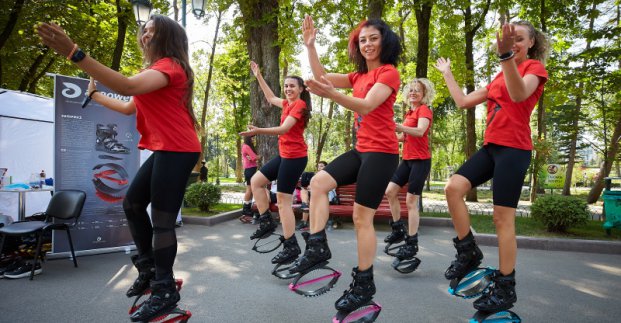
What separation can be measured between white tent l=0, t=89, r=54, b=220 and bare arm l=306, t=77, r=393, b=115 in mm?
6826

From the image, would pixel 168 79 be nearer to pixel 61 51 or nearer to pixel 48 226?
pixel 61 51

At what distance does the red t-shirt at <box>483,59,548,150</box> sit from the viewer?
2.96 meters

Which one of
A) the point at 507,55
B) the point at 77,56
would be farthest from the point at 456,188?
the point at 77,56

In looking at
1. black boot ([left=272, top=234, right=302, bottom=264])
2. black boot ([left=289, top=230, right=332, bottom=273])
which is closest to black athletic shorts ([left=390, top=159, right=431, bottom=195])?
black boot ([left=272, top=234, right=302, bottom=264])

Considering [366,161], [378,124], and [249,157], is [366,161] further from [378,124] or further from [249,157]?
[249,157]

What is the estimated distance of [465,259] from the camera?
10.7 feet

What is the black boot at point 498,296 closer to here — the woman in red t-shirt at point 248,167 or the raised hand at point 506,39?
the raised hand at point 506,39

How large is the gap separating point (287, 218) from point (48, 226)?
10.6 ft

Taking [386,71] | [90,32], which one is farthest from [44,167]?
[386,71]

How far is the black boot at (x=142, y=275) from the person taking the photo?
292 cm

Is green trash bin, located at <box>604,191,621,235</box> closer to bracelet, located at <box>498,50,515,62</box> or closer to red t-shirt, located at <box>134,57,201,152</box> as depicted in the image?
bracelet, located at <box>498,50,515,62</box>

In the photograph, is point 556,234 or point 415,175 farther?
point 556,234

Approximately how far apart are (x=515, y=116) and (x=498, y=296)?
1.46 m

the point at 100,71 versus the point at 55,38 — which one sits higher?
the point at 55,38
